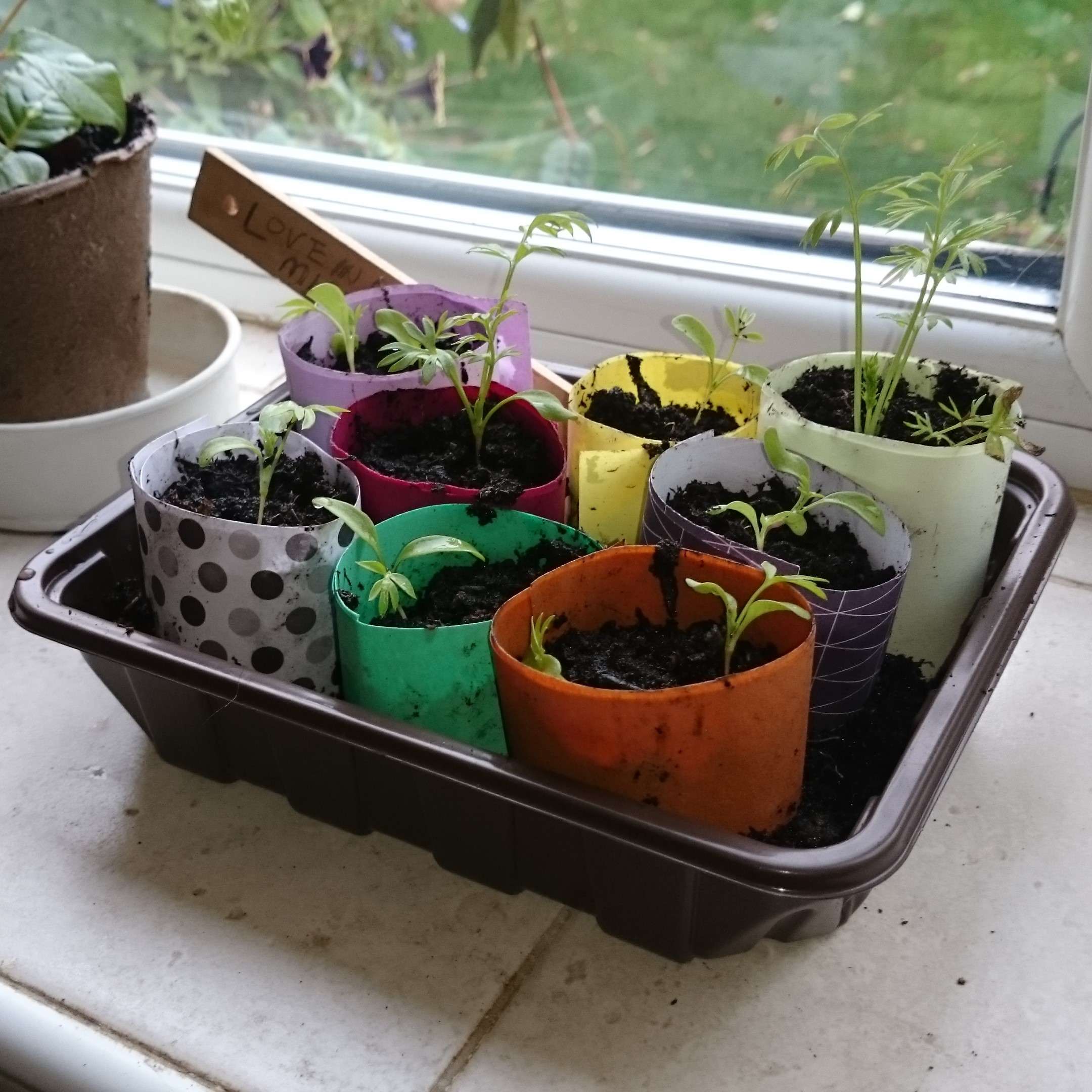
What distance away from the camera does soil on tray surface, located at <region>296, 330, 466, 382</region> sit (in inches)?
29.8

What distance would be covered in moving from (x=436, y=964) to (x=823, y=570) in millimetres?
280

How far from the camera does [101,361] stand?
2.91 feet

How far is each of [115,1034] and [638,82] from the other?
817 mm

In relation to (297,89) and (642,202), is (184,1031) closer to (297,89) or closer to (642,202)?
(642,202)

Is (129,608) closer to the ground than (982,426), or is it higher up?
closer to the ground

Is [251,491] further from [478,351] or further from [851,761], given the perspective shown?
[851,761]

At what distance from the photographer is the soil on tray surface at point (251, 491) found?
625 mm

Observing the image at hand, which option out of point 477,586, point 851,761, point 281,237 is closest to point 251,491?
point 477,586

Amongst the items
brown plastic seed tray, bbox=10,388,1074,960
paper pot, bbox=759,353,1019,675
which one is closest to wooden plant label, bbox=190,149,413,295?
brown plastic seed tray, bbox=10,388,1074,960

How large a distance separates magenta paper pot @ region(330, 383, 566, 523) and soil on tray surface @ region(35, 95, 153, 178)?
32cm

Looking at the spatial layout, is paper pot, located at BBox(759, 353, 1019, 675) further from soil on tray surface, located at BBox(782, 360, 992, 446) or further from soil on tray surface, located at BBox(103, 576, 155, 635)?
soil on tray surface, located at BBox(103, 576, 155, 635)

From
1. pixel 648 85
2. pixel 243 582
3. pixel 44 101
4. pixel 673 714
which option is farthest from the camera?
pixel 648 85

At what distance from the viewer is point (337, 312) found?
2.38 feet

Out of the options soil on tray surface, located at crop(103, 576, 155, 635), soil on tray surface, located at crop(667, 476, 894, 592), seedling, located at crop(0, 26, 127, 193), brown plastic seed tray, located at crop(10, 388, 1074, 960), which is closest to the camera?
brown plastic seed tray, located at crop(10, 388, 1074, 960)
